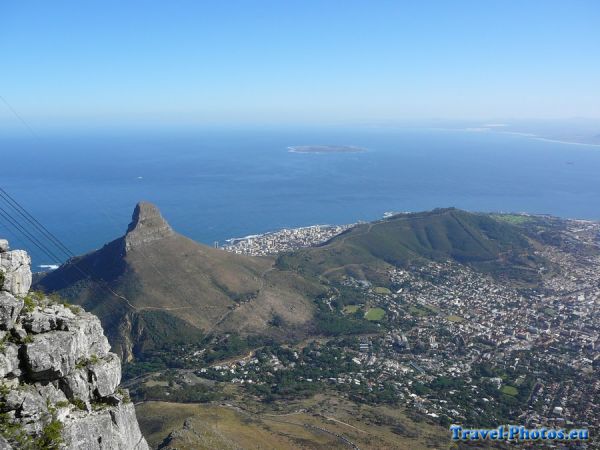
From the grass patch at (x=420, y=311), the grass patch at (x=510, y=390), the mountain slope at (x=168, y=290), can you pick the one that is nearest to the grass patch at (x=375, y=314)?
the grass patch at (x=420, y=311)

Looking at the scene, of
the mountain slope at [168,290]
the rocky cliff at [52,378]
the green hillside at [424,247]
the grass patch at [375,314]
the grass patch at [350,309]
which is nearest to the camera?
the rocky cliff at [52,378]

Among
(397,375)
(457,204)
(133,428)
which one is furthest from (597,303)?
(457,204)

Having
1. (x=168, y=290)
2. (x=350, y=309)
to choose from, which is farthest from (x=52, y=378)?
(x=350, y=309)

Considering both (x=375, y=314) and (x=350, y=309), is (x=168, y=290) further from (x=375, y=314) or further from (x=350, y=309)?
(x=375, y=314)

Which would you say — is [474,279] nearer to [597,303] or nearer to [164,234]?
[597,303]

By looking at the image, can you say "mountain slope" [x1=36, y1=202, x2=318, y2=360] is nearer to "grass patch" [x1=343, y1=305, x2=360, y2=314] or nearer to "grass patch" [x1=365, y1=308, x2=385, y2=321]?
"grass patch" [x1=343, y1=305, x2=360, y2=314]

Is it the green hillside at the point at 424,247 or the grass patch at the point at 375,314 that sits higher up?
the green hillside at the point at 424,247

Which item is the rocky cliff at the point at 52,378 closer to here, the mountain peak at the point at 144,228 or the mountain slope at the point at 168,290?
the mountain slope at the point at 168,290
